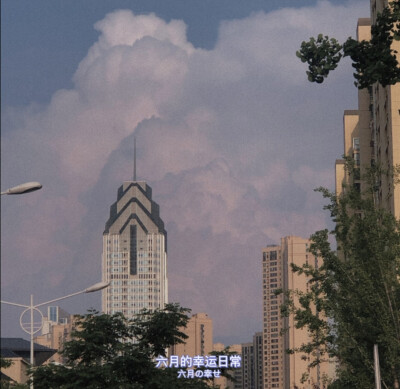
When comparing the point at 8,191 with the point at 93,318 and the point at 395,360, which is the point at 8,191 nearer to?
the point at 395,360

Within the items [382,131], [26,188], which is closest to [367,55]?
[26,188]

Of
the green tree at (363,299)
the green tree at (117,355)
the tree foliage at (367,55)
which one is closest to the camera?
the tree foliage at (367,55)

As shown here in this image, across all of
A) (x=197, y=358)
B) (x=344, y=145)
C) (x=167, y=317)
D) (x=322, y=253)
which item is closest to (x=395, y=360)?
(x=322, y=253)

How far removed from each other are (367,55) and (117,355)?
98.4 feet

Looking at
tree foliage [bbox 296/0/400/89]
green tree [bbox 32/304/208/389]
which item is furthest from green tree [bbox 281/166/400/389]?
green tree [bbox 32/304/208/389]

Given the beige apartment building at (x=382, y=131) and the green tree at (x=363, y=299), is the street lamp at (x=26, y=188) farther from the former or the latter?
the beige apartment building at (x=382, y=131)

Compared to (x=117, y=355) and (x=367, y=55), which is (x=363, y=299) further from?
(x=117, y=355)

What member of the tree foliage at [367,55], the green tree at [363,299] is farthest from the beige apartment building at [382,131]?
the tree foliage at [367,55]

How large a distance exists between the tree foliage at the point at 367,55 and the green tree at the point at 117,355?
82.2ft

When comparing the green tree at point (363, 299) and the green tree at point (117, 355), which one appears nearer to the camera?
the green tree at point (363, 299)

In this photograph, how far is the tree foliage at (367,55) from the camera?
77.6ft

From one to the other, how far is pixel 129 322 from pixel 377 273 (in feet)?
78.2

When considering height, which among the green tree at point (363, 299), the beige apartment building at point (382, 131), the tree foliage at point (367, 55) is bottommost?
the green tree at point (363, 299)

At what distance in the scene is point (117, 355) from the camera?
5066 centimetres
